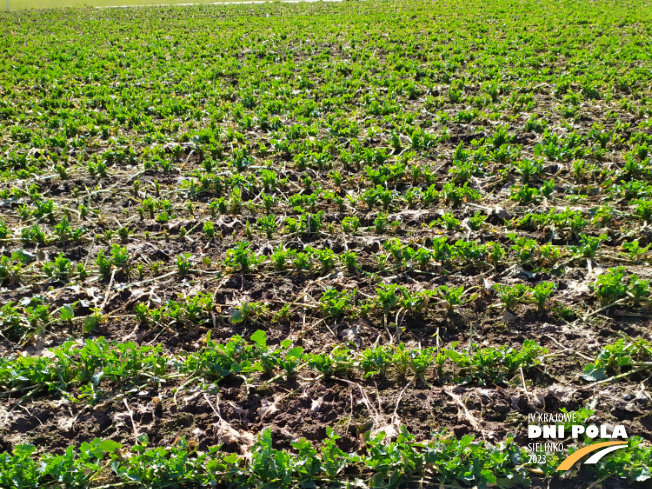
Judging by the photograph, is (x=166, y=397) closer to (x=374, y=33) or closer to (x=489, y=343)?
(x=489, y=343)

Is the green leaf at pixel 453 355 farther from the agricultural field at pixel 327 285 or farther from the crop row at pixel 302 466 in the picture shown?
the crop row at pixel 302 466

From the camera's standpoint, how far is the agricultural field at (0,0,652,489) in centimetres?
272

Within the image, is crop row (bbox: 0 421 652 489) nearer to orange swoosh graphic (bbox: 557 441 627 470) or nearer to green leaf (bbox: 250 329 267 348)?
orange swoosh graphic (bbox: 557 441 627 470)

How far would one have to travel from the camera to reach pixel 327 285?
4.04 m

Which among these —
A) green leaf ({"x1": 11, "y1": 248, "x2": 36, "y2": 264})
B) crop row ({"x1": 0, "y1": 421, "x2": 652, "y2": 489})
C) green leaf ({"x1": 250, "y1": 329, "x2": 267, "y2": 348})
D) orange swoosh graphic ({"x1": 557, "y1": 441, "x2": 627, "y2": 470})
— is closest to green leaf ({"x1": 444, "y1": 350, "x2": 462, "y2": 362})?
crop row ({"x1": 0, "y1": 421, "x2": 652, "y2": 489})

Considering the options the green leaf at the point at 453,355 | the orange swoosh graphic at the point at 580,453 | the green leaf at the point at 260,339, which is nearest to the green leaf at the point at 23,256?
the green leaf at the point at 260,339

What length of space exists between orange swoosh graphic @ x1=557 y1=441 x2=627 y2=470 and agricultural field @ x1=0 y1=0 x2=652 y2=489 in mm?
44

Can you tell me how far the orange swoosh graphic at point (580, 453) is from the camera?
2.56 meters

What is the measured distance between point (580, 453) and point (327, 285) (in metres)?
2.06

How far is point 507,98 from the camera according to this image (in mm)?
8008

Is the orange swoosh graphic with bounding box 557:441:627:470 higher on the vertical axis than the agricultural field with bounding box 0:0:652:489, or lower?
lower

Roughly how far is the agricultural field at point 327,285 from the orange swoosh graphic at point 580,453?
0.14 ft

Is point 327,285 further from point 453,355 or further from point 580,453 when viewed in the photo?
point 580,453

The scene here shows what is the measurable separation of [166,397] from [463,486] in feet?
5.84
